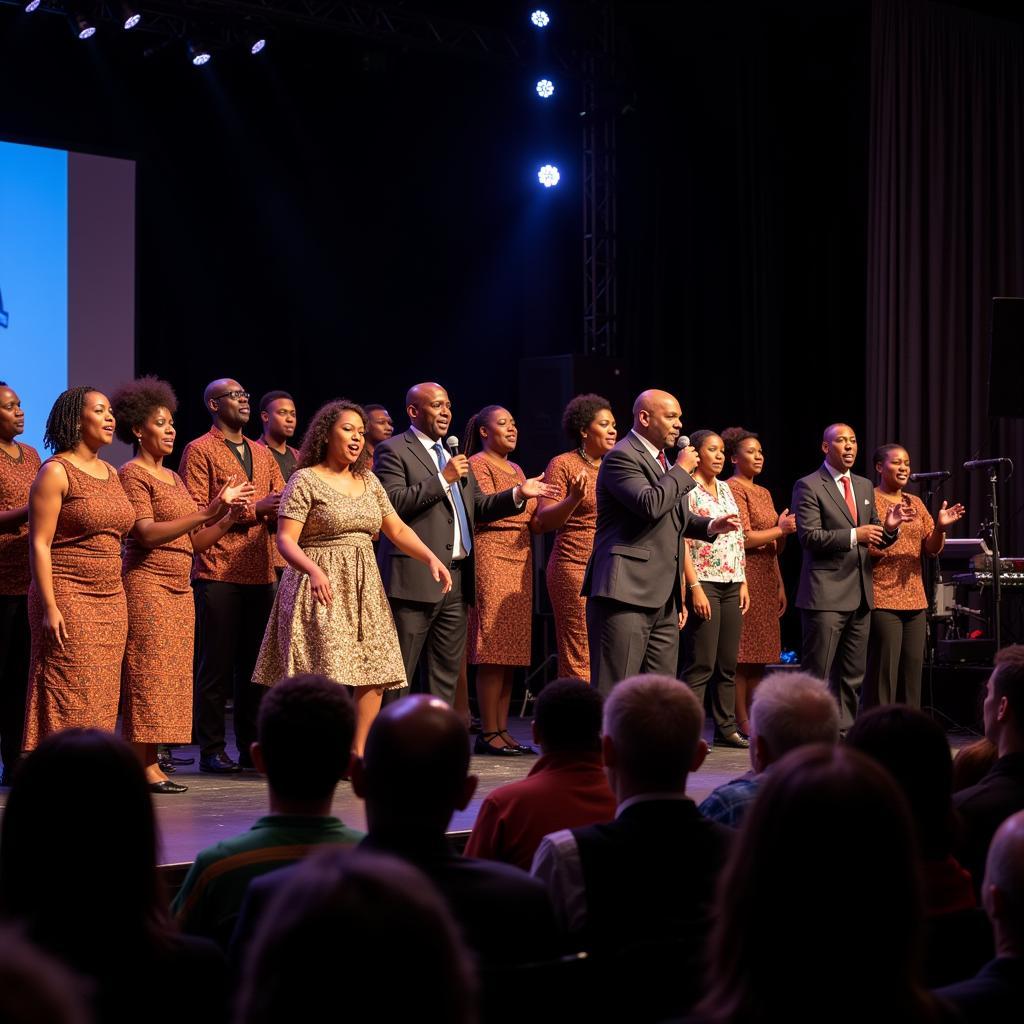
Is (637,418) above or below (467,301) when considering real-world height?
below

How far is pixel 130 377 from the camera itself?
8703 mm

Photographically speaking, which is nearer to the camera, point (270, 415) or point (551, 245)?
point (270, 415)

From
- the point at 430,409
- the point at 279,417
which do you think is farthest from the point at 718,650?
the point at 279,417

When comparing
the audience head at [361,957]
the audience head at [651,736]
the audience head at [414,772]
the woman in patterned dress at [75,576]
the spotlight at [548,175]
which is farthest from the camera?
the spotlight at [548,175]

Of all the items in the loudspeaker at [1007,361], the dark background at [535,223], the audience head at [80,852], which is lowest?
the audience head at [80,852]

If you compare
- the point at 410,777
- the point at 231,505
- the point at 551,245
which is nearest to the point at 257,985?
the point at 410,777

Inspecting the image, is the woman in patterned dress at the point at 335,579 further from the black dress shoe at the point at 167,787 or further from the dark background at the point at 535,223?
the dark background at the point at 535,223

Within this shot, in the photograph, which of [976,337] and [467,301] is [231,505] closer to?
[467,301]

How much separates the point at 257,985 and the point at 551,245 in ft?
31.6

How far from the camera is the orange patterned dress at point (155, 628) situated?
538 centimetres

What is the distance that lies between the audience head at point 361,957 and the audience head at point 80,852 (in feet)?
2.42

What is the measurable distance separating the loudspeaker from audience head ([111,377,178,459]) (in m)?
4.49

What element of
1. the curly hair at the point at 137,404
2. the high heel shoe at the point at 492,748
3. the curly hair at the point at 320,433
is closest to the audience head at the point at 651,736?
the curly hair at the point at 320,433

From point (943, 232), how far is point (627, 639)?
5325 millimetres
